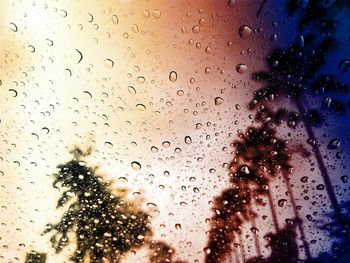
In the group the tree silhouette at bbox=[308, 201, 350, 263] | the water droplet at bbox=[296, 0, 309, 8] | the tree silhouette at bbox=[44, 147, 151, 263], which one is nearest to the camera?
the water droplet at bbox=[296, 0, 309, 8]

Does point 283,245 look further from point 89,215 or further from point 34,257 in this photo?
point 34,257

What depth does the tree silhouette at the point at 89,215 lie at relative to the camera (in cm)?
816

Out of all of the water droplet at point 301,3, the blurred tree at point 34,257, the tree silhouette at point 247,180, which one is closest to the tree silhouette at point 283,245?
the tree silhouette at point 247,180

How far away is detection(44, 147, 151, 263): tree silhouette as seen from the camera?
321 inches

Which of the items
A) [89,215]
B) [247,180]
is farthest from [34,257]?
[247,180]

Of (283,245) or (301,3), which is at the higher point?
(301,3)

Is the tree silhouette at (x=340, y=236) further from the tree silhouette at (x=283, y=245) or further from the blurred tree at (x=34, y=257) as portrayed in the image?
the blurred tree at (x=34, y=257)

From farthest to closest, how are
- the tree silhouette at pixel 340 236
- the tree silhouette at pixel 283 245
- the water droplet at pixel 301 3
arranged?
the tree silhouette at pixel 283 245, the tree silhouette at pixel 340 236, the water droplet at pixel 301 3

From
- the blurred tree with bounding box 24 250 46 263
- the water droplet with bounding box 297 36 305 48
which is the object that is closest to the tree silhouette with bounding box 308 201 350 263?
the water droplet with bounding box 297 36 305 48

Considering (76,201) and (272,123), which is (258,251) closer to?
(272,123)

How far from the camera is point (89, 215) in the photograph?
336 inches

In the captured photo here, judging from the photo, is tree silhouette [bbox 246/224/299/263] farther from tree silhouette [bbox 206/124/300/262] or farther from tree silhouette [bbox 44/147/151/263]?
tree silhouette [bbox 44/147/151/263]

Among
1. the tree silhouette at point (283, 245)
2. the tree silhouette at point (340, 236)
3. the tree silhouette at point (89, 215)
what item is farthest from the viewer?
the tree silhouette at point (89, 215)

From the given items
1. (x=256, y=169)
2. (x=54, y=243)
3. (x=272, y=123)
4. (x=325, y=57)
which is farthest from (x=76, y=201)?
(x=325, y=57)
